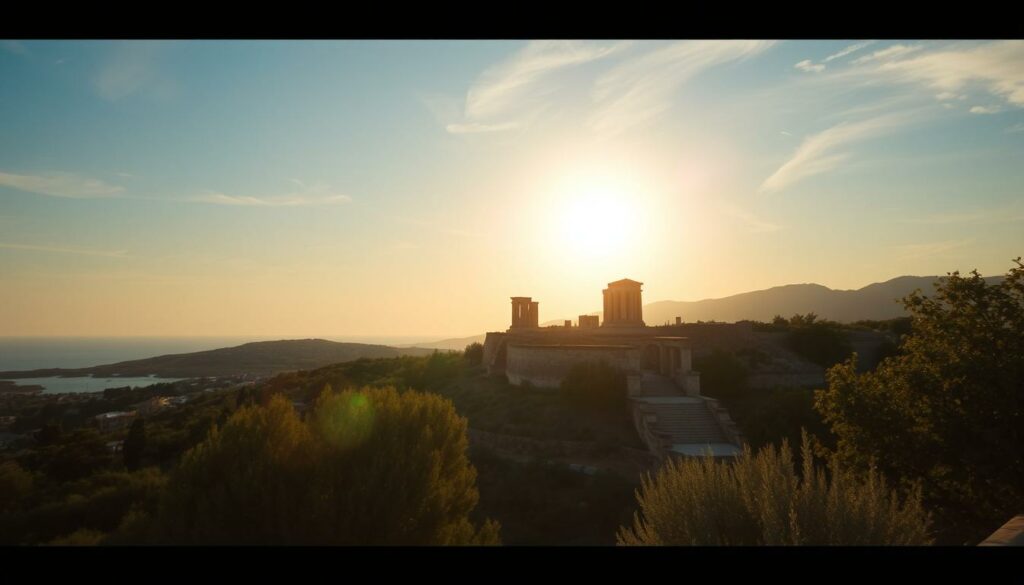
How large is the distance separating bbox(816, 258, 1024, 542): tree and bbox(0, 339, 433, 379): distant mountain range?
38979 mm

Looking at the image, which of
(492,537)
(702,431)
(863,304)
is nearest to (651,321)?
(863,304)

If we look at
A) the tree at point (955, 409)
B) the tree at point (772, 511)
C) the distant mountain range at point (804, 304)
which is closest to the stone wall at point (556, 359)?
the tree at point (955, 409)

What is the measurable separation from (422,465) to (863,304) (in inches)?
4972

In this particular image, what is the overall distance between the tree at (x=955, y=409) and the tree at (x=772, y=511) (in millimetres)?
6107

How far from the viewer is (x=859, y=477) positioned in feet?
40.5

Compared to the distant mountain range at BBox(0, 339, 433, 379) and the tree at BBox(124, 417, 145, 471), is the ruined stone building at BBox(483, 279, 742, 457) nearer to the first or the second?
the tree at BBox(124, 417, 145, 471)

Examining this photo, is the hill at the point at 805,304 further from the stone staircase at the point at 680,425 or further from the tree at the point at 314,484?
the tree at the point at 314,484

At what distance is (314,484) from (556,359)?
707 inches

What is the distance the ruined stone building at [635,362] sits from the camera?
2086cm

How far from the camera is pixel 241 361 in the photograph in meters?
62.7

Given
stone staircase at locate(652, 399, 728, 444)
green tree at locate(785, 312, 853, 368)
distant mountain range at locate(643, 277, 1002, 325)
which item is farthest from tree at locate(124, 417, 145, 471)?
distant mountain range at locate(643, 277, 1002, 325)

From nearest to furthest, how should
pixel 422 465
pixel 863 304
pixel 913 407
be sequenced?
pixel 422 465, pixel 913 407, pixel 863 304
